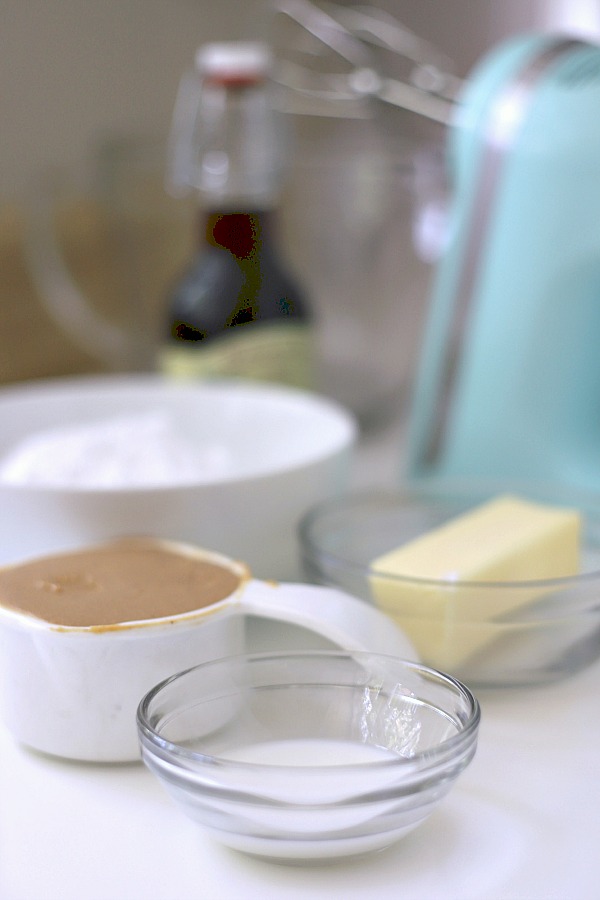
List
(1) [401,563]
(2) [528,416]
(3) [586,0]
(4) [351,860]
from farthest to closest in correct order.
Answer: (3) [586,0]
(2) [528,416]
(1) [401,563]
(4) [351,860]

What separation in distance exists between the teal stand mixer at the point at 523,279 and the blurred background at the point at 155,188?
13 centimetres

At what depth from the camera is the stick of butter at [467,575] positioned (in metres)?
0.39

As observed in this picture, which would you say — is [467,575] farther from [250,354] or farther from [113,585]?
[250,354]

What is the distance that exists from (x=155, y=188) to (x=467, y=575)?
55 cm

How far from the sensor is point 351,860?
0.30 meters

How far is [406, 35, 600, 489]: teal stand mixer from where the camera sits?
56 centimetres

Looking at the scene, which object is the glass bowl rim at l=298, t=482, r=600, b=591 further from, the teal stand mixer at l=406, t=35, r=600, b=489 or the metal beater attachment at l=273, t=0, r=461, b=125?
the metal beater attachment at l=273, t=0, r=461, b=125

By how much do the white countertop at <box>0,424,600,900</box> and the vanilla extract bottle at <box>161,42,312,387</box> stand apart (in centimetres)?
35

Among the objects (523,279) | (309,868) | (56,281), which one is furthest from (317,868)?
(56,281)

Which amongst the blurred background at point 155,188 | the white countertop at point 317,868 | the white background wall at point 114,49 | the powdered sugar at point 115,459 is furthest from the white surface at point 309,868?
the white background wall at point 114,49

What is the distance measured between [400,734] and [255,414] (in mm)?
294

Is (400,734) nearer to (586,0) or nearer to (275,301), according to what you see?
(275,301)

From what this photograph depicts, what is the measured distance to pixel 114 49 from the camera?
3.04ft

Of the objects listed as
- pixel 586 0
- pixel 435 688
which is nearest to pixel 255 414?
pixel 435 688
